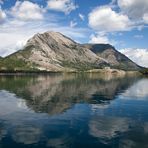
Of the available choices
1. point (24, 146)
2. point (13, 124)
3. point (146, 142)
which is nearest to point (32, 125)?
point (13, 124)

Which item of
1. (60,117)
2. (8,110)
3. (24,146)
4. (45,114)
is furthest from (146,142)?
(8,110)

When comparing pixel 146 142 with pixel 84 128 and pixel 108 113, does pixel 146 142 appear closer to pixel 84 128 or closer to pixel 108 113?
pixel 84 128

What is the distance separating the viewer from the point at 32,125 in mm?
67375

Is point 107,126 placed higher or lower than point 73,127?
lower

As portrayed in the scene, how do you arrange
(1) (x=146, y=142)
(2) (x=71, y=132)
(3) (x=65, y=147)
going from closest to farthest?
(3) (x=65, y=147), (1) (x=146, y=142), (2) (x=71, y=132)

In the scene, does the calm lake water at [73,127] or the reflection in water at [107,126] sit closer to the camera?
the calm lake water at [73,127]

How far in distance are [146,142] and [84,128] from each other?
1565cm

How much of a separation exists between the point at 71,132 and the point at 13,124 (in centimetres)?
1561

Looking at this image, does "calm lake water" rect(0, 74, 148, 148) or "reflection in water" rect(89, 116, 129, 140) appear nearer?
"calm lake water" rect(0, 74, 148, 148)

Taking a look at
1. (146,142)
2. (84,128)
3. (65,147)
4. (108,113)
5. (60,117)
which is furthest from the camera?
(108,113)

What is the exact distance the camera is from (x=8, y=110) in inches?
3524

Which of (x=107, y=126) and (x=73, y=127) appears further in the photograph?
(x=107, y=126)

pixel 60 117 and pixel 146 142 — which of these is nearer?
pixel 146 142

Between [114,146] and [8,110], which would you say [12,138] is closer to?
[114,146]
